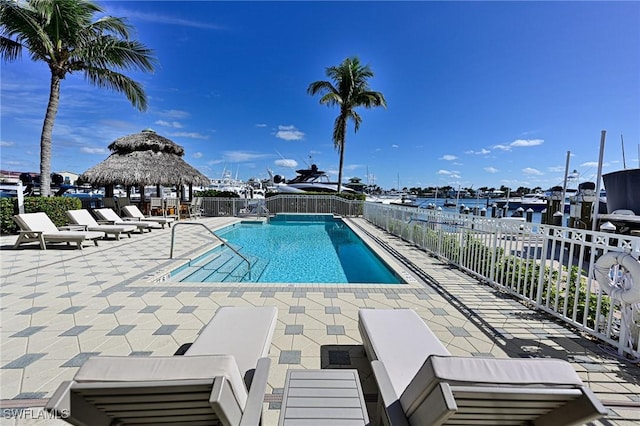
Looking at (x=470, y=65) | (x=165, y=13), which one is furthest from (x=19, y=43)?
(x=470, y=65)

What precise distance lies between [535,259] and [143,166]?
51.9 feet

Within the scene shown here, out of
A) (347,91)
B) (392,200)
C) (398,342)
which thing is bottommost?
(398,342)

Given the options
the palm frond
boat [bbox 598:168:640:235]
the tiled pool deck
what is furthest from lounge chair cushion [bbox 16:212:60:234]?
boat [bbox 598:168:640:235]

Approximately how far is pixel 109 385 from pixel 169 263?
5.13 meters

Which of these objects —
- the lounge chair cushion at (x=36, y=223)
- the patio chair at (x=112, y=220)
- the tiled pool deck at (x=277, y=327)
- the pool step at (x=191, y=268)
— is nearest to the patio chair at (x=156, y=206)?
the patio chair at (x=112, y=220)

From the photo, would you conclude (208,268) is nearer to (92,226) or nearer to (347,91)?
(92,226)

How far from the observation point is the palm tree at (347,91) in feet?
53.4

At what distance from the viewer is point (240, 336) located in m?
2.21

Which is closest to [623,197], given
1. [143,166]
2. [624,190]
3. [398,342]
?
[624,190]

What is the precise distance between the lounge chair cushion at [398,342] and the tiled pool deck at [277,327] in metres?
0.36

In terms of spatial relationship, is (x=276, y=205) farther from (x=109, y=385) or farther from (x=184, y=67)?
(x=109, y=385)

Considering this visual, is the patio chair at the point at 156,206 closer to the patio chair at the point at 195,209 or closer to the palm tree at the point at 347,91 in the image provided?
the patio chair at the point at 195,209

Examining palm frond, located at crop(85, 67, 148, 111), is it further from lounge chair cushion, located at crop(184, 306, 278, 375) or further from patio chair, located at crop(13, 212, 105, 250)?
lounge chair cushion, located at crop(184, 306, 278, 375)

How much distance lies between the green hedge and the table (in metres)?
10.9
